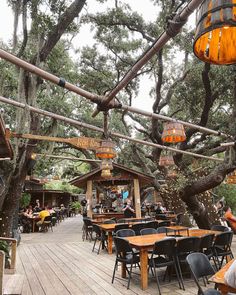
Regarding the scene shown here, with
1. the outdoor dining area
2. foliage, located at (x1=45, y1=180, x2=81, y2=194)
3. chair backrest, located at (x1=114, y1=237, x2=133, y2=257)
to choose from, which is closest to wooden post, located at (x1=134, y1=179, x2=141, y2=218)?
the outdoor dining area

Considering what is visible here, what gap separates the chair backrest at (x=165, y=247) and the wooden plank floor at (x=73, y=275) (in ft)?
2.17

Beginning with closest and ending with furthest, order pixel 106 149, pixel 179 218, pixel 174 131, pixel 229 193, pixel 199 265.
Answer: pixel 199 265 < pixel 174 131 < pixel 106 149 < pixel 179 218 < pixel 229 193

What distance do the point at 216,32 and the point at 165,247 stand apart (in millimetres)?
4402

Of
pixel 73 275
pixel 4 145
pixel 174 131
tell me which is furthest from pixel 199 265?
pixel 4 145

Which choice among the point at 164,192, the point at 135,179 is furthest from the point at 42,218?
the point at 164,192

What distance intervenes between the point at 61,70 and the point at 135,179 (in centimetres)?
662

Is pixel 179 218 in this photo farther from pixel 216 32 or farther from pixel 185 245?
pixel 216 32

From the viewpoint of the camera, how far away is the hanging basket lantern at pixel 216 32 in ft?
4.62

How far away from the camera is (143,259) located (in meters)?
5.28

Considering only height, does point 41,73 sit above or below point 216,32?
above

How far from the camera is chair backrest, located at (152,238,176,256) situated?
514cm

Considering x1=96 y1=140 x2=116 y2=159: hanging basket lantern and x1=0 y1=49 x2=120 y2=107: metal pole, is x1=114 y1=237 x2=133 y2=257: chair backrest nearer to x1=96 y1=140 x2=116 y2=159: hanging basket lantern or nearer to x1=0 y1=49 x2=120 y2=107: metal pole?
x1=96 y1=140 x2=116 y2=159: hanging basket lantern

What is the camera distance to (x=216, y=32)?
173 centimetres

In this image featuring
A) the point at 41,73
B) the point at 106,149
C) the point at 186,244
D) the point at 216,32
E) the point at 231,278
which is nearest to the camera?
the point at 216,32
